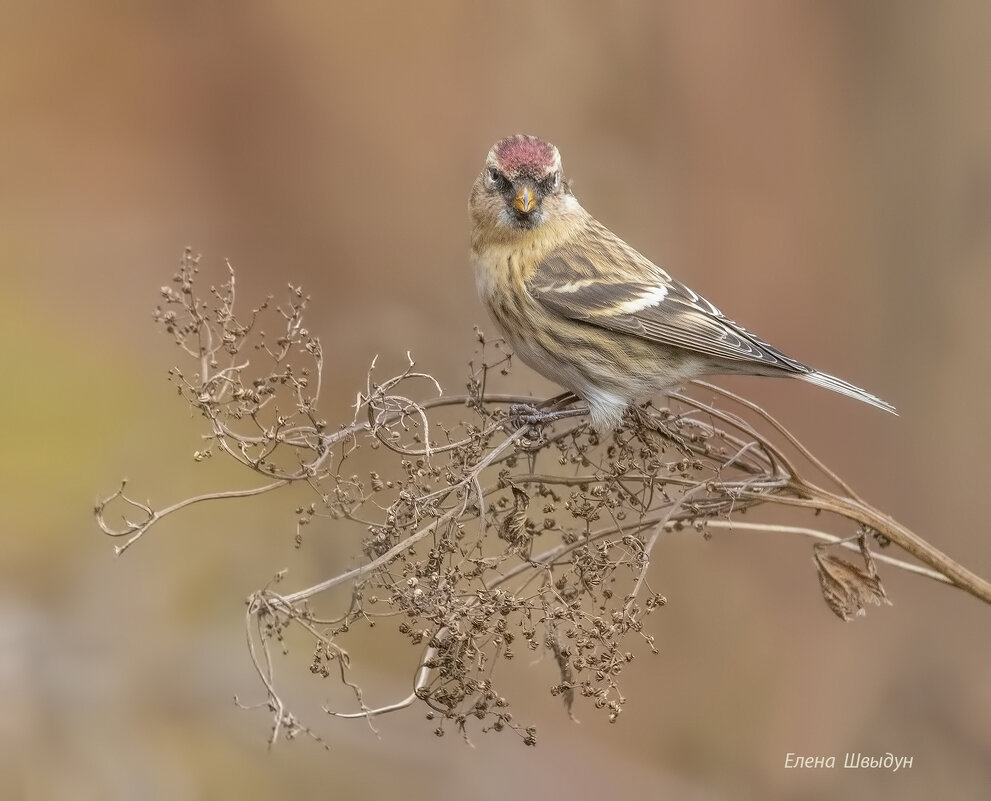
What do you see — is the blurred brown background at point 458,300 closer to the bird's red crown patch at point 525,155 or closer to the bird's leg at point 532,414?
the bird's red crown patch at point 525,155

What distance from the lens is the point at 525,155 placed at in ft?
9.99

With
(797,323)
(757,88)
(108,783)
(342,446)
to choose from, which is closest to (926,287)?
(797,323)

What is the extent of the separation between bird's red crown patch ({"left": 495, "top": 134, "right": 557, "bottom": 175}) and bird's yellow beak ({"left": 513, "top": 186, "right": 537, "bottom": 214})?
6cm

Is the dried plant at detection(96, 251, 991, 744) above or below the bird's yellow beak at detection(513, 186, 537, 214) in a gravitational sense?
below

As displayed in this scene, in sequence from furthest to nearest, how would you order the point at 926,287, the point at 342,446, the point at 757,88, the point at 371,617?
1. the point at 757,88
2. the point at 926,287
3. the point at 342,446
4. the point at 371,617

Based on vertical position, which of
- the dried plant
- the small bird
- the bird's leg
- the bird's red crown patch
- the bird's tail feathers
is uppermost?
the bird's red crown patch

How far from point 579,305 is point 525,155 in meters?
0.48

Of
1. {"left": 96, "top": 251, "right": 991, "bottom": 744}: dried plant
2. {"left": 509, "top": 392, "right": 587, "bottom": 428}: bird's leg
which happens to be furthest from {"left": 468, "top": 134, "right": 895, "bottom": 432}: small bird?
{"left": 96, "top": 251, "right": 991, "bottom": 744}: dried plant

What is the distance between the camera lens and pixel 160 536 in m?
4.23

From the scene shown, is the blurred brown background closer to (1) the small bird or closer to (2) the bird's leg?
(1) the small bird

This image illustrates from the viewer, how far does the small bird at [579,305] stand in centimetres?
290

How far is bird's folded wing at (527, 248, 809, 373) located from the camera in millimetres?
2883

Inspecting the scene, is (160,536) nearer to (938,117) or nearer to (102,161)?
(102,161)

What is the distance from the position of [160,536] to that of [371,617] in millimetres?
2610
